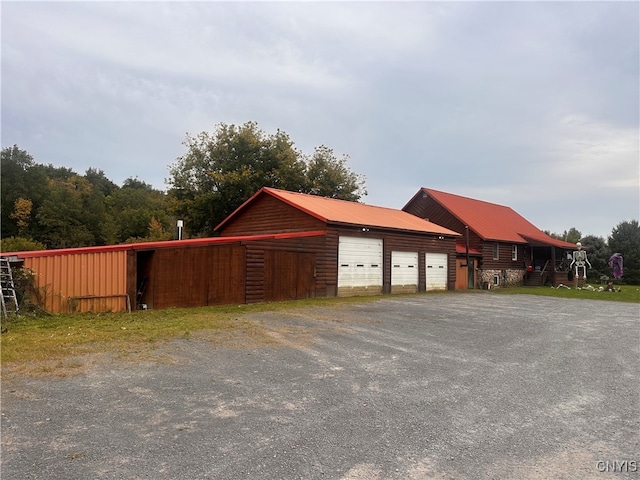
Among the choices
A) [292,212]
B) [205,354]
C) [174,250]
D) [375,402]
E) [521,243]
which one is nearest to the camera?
[375,402]

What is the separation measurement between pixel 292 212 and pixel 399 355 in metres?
15.6

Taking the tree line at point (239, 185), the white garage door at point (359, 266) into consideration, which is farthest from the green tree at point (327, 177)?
the white garage door at point (359, 266)

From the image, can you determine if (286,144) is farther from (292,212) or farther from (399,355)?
(399,355)

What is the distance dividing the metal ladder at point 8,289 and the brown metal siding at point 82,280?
72cm

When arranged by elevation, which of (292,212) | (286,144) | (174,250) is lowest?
(174,250)

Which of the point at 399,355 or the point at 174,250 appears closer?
the point at 399,355

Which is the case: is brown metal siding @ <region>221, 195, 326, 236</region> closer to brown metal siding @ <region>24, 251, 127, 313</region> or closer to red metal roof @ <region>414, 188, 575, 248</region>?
brown metal siding @ <region>24, 251, 127, 313</region>

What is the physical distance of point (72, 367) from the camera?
7.00 meters

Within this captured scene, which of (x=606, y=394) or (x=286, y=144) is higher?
(x=286, y=144)

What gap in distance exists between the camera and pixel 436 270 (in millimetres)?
27953

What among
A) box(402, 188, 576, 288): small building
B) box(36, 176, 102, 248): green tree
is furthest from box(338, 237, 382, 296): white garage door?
box(36, 176, 102, 248): green tree

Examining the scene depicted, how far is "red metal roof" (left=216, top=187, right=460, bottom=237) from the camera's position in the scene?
2198 centimetres

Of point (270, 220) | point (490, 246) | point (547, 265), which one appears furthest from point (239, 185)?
point (547, 265)

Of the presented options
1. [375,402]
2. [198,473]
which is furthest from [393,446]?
[198,473]
